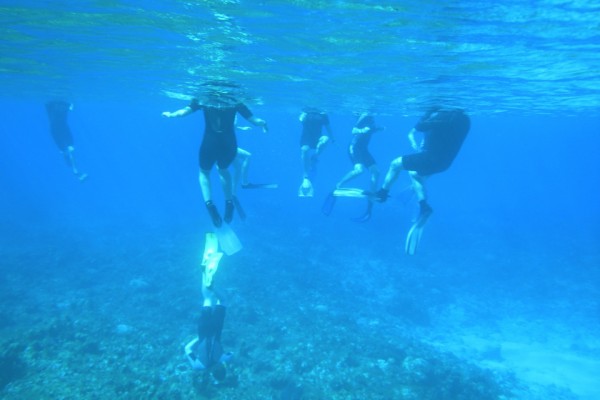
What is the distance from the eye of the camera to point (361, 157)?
45.8 feet

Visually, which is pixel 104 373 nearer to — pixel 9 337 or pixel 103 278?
pixel 9 337

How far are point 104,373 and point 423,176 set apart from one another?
10.9 metres

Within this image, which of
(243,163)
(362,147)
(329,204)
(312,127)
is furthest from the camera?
(312,127)

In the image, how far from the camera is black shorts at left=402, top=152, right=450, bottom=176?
1055 cm

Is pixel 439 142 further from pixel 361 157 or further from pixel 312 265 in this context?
pixel 312 265

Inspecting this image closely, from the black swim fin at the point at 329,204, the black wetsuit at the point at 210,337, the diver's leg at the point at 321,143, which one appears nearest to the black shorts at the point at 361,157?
the diver's leg at the point at 321,143

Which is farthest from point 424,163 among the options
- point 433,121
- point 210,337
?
point 210,337

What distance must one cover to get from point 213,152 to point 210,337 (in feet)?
14.4

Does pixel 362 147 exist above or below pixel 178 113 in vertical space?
below

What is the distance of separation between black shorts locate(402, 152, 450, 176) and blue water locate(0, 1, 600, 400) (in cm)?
316

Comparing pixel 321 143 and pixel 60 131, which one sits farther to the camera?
pixel 60 131

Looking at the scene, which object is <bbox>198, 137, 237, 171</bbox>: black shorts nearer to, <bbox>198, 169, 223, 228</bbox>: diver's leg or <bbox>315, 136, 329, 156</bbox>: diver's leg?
<bbox>198, 169, 223, 228</bbox>: diver's leg

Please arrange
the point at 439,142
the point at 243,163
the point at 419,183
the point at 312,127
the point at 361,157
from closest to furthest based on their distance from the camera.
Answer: the point at 439,142
the point at 419,183
the point at 243,163
the point at 361,157
the point at 312,127

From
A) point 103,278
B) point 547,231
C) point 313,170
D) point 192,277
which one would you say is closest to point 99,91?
point 103,278
